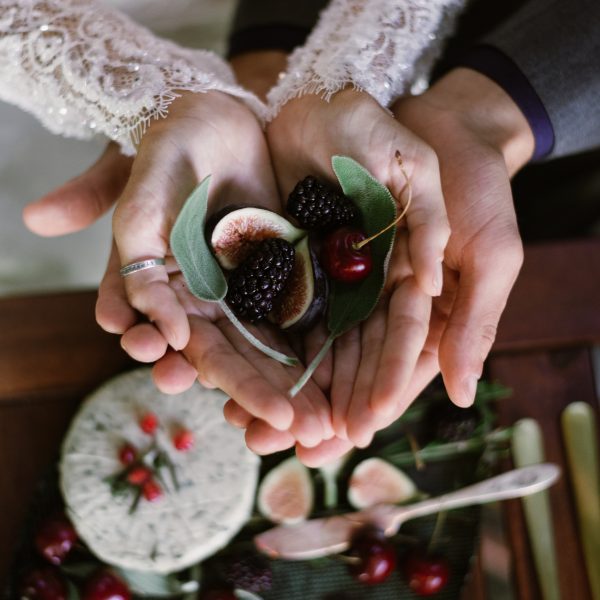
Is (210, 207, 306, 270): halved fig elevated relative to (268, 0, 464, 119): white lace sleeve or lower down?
lower down

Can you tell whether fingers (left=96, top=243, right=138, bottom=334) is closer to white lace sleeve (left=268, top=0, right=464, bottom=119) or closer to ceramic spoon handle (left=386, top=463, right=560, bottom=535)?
white lace sleeve (left=268, top=0, right=464, bottom=119)

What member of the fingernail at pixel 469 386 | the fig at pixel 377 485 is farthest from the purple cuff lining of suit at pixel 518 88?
the fig at pixel 377 485

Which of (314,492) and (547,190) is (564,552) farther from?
(547,190)

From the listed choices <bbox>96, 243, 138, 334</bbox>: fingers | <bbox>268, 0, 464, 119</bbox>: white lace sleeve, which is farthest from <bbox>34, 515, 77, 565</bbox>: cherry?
<bbox>268, 0, 464, 119</bbox>: white lace sleeve

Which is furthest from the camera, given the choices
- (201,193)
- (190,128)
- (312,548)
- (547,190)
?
(547,190)

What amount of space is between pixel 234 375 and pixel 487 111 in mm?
662

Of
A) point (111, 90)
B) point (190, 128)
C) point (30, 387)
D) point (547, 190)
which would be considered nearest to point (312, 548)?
point (30, 387)

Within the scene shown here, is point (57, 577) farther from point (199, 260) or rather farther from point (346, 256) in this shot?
point (346, 256)

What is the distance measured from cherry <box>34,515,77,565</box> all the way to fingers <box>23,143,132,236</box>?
514 mm

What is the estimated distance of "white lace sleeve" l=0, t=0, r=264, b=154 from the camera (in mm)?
989

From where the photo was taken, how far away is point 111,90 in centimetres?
99

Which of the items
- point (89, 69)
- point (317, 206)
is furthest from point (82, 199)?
point (317, 206)

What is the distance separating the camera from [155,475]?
109 cm

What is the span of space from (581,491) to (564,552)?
4.2 inches
